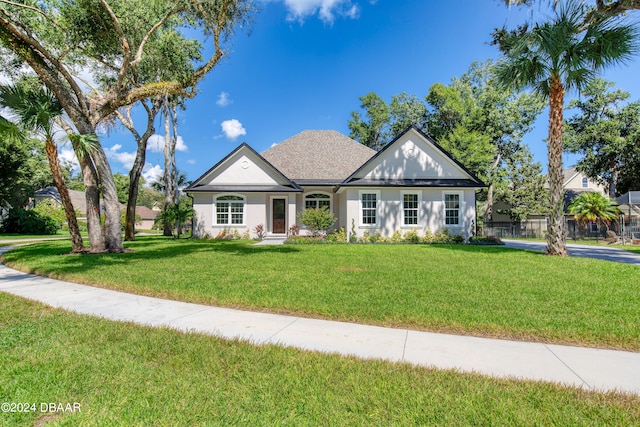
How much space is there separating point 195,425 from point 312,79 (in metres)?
24.6

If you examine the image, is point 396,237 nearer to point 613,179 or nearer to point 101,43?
point 101,43

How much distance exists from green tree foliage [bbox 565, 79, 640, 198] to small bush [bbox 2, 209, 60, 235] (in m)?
48.7

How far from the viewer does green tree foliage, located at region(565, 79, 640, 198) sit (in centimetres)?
2524

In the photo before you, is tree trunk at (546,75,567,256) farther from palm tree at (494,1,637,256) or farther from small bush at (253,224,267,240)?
small bush at (253,224,267,240)

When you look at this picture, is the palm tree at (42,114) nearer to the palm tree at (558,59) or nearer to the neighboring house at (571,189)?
the palm tree at (558,59)

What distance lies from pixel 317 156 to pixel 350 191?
5745mm

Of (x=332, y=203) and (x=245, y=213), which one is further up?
(x=332, y=203)

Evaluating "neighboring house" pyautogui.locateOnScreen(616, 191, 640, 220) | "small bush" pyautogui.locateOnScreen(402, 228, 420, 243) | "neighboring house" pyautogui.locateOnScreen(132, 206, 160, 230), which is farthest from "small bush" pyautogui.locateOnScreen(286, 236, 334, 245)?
"neighboring house" pyautogui.locateOnScreen(132, 206, 160, 230)

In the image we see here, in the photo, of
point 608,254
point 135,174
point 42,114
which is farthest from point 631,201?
point 135,174

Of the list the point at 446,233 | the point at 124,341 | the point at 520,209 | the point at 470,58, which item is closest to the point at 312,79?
the point at 446,233

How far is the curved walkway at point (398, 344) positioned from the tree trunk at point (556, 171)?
33.0 ft

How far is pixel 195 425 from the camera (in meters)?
2.22

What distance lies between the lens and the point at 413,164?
18.1 metres

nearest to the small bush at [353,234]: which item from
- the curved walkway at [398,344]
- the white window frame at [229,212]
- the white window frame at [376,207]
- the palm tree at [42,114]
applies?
the white window frame at [376,207]
